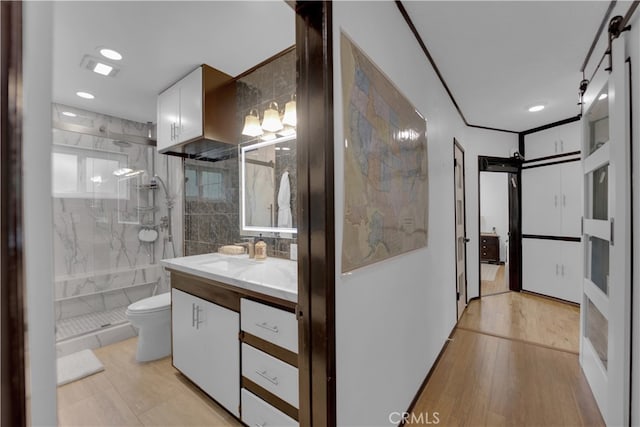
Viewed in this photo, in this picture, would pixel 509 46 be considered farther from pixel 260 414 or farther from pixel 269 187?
pixel 260 414

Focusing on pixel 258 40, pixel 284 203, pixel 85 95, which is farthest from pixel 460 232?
pixel 85 95

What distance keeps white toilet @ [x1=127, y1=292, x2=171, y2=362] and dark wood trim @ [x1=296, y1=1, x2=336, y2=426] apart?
171 cm

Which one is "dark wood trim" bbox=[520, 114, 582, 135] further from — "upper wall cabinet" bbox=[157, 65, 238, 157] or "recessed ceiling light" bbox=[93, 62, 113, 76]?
"recessed ceiling light" bbox=[93, 62, 113, 76]

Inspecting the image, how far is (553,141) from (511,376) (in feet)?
10.6

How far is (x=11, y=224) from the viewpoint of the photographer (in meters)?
0.37

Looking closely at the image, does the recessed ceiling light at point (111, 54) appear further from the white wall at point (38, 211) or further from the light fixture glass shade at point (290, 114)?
the white wall at point (38, 211)

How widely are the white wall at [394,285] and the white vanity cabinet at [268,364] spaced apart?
0.27 meters

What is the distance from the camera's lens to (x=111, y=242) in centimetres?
280

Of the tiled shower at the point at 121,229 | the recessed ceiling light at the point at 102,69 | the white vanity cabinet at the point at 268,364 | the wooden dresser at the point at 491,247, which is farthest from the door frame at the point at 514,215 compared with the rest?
the recessed ceiling light at the point at 102,69

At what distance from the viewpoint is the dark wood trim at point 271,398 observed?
3.98ft

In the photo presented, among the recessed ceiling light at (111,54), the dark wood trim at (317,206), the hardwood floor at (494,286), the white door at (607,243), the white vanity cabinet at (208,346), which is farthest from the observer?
the hardwood floor at (494,286)

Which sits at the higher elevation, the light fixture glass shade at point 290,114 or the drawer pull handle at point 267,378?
the light fixture glass shade at point 290,114

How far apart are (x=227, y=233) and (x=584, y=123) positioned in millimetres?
3055

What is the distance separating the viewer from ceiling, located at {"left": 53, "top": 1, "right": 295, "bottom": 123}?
1539 millimetres
